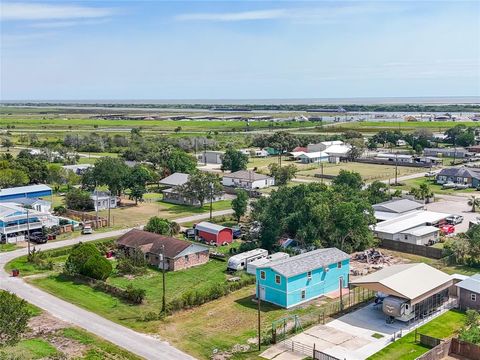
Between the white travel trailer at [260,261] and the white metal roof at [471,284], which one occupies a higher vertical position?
the white metal roof at [471,284]

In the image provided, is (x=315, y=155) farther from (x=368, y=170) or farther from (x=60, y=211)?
(x=60, y=211)

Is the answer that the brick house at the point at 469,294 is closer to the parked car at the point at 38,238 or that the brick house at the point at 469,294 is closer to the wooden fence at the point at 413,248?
the wooden fence at the point at 413,248

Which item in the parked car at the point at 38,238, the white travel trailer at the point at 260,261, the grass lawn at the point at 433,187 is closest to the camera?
the white travel trailer at the point at 260,261

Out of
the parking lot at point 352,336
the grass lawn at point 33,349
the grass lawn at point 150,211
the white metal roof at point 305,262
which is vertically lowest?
the grass lawn at point 150,211

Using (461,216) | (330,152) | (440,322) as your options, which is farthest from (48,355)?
(330,152)

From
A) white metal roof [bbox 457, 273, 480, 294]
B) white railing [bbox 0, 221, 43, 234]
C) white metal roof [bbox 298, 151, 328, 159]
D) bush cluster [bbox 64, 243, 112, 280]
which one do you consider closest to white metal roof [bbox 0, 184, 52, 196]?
white railing [bbox 0, 221, 43, 234]

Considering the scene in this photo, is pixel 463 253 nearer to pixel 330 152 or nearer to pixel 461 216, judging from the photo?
pixel 461 216

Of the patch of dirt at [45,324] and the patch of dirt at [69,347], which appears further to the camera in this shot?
the patch of dirt at [45,324]

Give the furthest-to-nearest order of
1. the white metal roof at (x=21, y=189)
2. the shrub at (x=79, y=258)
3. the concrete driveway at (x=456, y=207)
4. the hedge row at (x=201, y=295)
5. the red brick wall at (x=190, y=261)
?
the white metal roof at (x=21, y=189)
the concrete driveway at (x=456, y=207)
the red brick wall at (x=190, y=261)
the shrub at (x=79, y=258)
the hedge row at (x=201, y=295)

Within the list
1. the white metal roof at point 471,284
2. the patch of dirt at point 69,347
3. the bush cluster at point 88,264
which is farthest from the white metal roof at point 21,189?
A: the white metal roof at point 471,284
